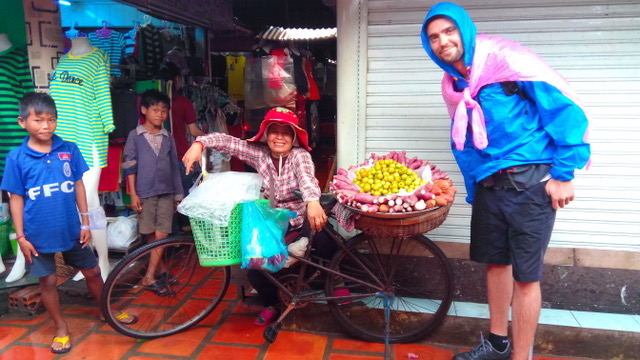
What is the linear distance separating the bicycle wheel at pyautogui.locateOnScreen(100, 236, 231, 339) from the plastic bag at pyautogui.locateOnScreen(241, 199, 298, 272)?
0.66 meters

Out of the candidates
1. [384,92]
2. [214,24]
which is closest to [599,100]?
[384,92]

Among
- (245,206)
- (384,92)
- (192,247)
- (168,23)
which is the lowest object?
(192,247)

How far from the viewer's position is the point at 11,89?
457 centimetres

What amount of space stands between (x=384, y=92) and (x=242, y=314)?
2.43 meters

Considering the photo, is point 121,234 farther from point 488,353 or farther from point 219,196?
point 488,353

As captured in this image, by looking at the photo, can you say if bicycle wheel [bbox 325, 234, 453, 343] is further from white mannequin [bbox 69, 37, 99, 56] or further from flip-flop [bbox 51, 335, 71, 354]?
white mannequin [bbox 69, 37, 99, 56]

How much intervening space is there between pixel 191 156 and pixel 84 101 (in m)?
1.73

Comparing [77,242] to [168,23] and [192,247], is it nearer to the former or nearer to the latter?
[192,247]

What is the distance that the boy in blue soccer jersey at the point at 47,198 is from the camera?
3266mm

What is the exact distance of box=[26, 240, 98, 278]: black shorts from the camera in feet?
11.1

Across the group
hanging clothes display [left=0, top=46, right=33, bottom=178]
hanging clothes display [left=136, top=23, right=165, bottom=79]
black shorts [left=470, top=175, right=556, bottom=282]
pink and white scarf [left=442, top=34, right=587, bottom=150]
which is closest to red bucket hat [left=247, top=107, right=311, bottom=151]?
pink and white scarf [left=442, top=34, right=587, bottom=150]

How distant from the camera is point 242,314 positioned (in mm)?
4098

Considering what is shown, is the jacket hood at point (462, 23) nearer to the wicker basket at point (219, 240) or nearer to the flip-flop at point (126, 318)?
the wicker basket at point (219, 240)

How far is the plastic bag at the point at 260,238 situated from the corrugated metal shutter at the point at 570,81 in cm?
134
